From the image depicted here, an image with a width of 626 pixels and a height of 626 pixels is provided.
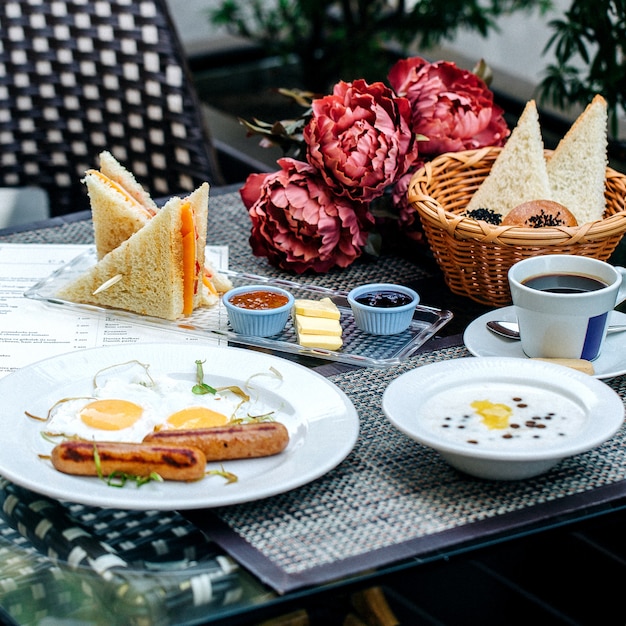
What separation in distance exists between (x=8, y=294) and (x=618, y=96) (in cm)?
160

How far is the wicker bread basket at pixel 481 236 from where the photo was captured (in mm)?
1326

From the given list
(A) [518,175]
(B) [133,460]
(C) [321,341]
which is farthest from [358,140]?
(B) [133,460]

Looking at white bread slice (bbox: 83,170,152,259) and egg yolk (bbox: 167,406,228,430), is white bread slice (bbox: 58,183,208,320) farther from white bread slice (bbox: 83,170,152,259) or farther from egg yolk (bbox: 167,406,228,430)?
egg yolk (bbox: 167,406,228,430)

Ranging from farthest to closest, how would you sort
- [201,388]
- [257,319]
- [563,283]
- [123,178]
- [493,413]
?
1. [123,178]
2. [257,319]
3. [563,283]
4. [201,388]
5. [493,413]

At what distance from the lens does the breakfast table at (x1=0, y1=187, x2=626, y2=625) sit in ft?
2.85

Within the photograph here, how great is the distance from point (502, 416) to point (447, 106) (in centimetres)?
76

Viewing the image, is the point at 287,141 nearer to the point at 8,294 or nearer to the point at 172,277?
the point at 172,277

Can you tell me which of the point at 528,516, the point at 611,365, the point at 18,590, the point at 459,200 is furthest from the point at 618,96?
the point at 18,590

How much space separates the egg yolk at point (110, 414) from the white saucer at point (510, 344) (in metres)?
0.45

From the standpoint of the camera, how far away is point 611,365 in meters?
1.22

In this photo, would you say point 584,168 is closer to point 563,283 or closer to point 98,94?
point 563,283

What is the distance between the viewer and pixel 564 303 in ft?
3.88

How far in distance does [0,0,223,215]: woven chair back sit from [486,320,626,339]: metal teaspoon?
1160mm

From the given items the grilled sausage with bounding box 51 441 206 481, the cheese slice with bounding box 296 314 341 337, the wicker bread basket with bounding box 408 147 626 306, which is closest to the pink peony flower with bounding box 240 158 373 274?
the wicker bread basket with bounding box 408 147 626 306
